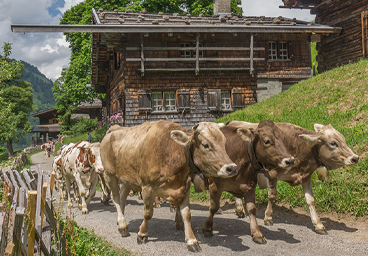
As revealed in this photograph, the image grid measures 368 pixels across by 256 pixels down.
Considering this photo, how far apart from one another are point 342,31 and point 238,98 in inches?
311

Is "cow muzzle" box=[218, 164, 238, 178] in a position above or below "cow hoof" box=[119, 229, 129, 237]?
above

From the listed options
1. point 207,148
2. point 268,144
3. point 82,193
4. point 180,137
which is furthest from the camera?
point 82,193

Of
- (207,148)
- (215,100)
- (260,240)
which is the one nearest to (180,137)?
(207,148)

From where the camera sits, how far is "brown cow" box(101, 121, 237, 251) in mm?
5184

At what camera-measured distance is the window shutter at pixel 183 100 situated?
18.7 m

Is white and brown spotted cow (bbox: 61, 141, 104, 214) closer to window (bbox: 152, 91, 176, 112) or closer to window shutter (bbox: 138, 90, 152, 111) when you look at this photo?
window shutter (bbox: 138, 90, 152, 111)

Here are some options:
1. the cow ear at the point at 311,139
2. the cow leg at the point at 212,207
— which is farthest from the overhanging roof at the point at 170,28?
the cow leg at the point at 212,207

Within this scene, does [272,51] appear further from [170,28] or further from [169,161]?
[169,161]

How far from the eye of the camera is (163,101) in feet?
61.1

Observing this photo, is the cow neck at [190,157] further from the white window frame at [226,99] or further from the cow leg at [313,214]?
the white window frame at [226,99]

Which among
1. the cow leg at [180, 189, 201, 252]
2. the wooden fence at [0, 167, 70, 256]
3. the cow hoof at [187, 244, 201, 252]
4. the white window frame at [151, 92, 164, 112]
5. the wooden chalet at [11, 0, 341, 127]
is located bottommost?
the cow hoof at [187, 244, 201, 252]

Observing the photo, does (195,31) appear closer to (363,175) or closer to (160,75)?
(160,75)

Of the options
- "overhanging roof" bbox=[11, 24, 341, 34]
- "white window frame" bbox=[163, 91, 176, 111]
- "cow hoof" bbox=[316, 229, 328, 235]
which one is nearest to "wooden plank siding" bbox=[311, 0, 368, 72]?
"overhanging roof" bbox=[11, 24, 341, 34]

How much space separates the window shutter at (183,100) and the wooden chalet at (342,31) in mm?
9269
